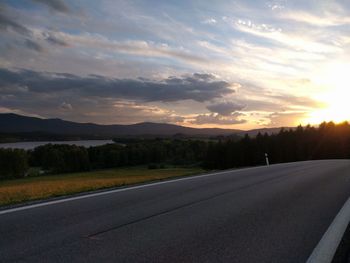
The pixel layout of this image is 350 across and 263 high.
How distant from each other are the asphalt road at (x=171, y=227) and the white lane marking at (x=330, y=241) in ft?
0.36

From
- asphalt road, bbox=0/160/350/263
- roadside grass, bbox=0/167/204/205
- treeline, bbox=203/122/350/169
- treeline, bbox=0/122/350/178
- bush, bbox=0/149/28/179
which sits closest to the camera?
asphalt road, bbox=0/160/350/263

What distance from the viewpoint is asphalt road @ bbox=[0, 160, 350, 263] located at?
5.61 m

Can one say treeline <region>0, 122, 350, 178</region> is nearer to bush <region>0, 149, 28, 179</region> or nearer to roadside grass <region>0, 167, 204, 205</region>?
bush <region>0, 149, 28, 179</region>

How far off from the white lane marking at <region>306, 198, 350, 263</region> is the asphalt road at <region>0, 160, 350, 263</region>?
11 cm

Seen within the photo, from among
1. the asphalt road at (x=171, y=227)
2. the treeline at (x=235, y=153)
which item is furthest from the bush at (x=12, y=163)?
the asphalt road at (x=171, y=227)

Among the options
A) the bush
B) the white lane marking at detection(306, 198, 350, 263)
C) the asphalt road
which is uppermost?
the asphalt road

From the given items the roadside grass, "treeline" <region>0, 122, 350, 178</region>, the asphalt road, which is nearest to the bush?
"treeline" <region>0, 122, 350, 178</region>

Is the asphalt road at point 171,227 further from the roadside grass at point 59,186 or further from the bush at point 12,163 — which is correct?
the bush at point 12,163

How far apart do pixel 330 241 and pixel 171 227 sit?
97.9 inches

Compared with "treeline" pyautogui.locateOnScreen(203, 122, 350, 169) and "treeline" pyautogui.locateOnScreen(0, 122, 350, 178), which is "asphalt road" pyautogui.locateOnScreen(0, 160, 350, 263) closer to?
"treeline" pyautogui.locateOnScreen(0, 122, 350, 178)

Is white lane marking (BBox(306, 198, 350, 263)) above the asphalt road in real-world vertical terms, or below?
below

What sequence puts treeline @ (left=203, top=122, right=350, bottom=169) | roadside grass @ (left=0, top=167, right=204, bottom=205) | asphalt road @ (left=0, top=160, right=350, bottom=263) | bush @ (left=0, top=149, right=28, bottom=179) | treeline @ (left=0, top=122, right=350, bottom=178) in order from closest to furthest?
asphalt road @ (left=0, top=160, right=350, bottom=263) < roadside grass @ (left=0, top=167, right=204, bottom=205) < bush @ (left=0, top=149, right=28, bottom=179) < treeline @ (left=0, top=122, right=350, bottom=178) < treeline @ (left=203, top=122, right=350, bottom=169)

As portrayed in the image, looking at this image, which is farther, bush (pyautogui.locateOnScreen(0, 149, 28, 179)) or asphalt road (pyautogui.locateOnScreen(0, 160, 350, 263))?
bush (pyautogui.locateOnScreen(0, 149, 28, 179))

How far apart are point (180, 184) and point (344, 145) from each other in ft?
317
